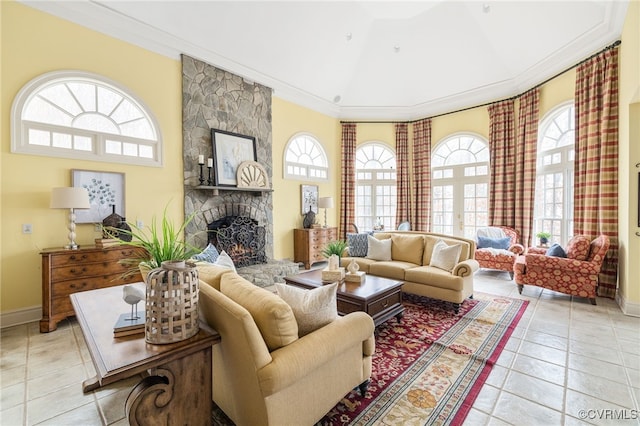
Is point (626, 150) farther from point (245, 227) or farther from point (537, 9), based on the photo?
point (245, 227)

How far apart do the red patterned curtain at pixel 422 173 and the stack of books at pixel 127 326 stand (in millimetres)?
6686

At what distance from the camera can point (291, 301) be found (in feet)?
5.96

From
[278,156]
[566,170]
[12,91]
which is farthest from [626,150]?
[12,91]

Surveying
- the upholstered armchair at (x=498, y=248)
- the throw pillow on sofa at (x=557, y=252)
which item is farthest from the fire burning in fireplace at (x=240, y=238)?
the throw pillow on sofa at (x=557, y=252)

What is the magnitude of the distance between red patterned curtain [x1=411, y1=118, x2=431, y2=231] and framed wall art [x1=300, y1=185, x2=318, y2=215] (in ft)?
8.58

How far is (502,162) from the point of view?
5.96m

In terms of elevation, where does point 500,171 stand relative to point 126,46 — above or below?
below

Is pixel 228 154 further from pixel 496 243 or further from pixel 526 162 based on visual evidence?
pixel 526 162

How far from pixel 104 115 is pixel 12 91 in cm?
86

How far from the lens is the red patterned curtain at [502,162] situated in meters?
5.91

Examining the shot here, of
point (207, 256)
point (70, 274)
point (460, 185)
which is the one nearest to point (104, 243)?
point (70, 274)

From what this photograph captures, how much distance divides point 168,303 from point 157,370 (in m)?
0.32

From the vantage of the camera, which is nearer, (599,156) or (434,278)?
(434,278)

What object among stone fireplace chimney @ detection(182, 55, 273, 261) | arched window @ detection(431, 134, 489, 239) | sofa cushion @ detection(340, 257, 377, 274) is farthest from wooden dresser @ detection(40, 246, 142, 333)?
arched window @ detection(431, 134, 489, 239)
